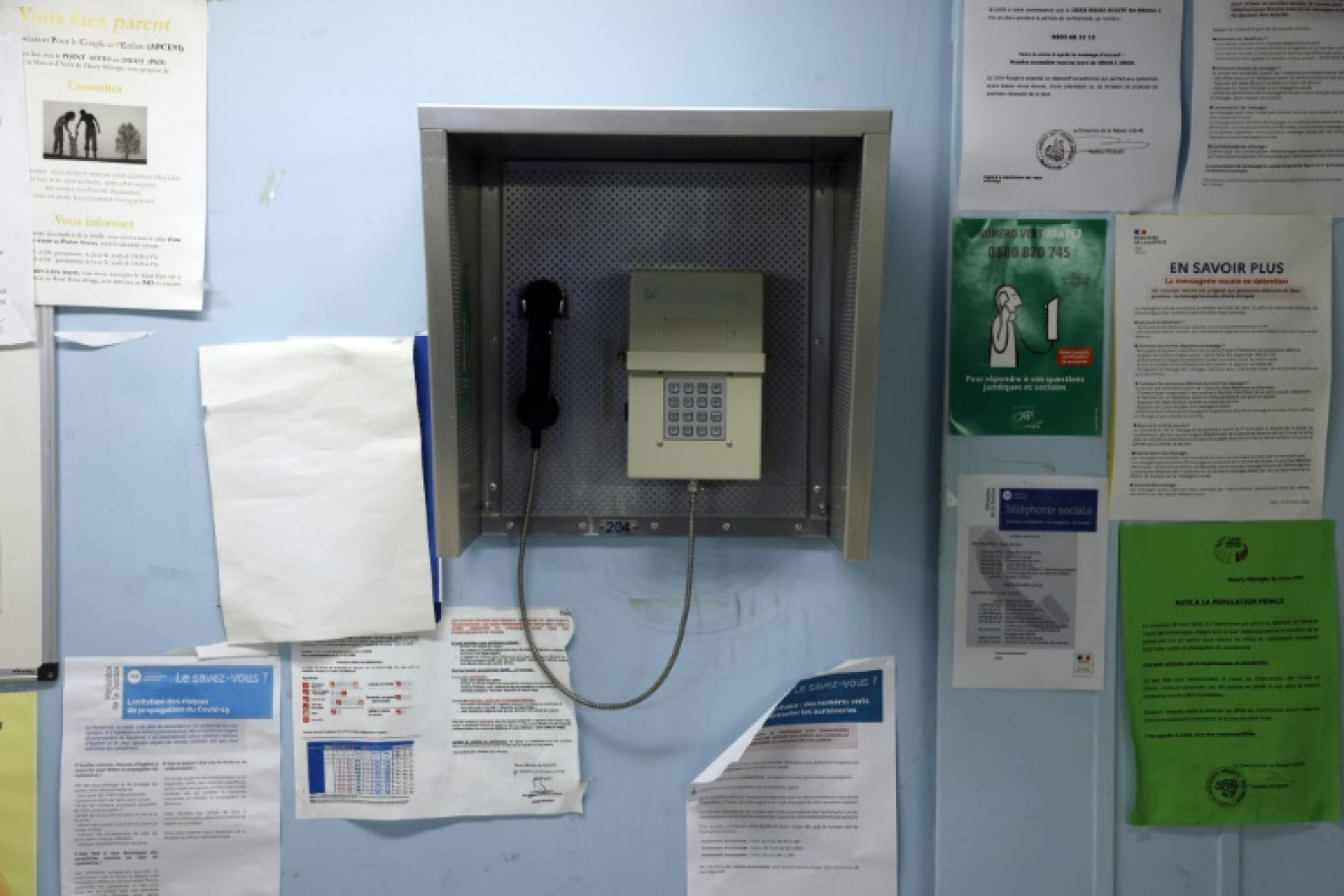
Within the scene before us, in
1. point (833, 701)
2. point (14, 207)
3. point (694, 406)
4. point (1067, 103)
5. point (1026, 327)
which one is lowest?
point (833, 701)

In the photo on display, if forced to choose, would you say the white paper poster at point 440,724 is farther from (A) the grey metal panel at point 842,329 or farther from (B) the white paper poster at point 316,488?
(A) the grey metal panel at point 842,329

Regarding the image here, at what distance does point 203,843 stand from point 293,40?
1040mm

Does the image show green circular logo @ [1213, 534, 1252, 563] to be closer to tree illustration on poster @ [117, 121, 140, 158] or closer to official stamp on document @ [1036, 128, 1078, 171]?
official stamp on document @ [1036, 128, 1078, 171]

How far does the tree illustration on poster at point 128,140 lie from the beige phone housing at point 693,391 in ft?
2.16

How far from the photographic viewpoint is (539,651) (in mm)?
1188

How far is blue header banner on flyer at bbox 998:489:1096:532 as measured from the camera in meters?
1.15

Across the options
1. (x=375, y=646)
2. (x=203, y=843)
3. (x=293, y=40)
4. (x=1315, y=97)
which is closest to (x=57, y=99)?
(x=293, y=40)

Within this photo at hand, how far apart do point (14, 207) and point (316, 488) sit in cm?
51

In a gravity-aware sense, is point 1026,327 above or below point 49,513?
above

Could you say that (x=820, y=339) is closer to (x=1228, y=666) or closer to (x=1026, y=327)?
(x=1026, y=327)

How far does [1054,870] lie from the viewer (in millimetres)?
1169

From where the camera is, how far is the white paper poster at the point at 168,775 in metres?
1.19

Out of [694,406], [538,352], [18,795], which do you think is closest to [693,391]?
[694,406]

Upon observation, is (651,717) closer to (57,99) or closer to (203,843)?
(203,843)
